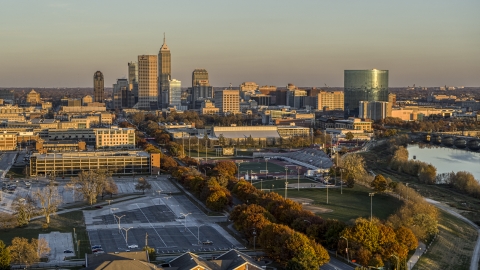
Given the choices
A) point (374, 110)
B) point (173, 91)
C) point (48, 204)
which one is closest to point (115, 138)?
point (48, 204)

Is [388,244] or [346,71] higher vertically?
[346,71]

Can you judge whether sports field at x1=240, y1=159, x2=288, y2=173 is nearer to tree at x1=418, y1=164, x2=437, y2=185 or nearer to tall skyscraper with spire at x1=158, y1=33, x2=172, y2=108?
tree at x1=418, y1=164, x2=437, y2=185

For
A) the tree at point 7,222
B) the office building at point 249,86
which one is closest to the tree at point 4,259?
the tree at point 7,222

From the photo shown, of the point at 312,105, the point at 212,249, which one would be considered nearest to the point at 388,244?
the point at 212,249

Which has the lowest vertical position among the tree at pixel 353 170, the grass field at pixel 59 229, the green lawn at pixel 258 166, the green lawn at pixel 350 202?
the grass field at pixel 59 229

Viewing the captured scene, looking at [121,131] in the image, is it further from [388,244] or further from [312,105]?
[312,105]

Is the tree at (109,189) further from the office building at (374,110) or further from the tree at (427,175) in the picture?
the office building at (374,110)
